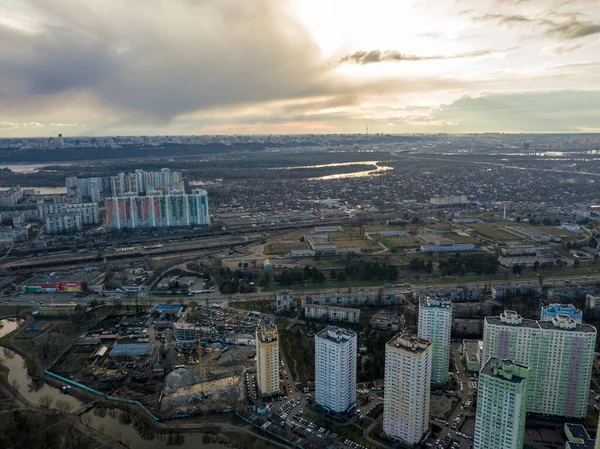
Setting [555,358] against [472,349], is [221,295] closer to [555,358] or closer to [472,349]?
[472,349]

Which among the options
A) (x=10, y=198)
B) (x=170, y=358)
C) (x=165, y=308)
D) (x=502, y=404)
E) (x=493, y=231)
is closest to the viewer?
(x=502, y=404)

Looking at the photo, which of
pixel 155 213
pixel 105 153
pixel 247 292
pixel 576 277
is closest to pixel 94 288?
pixel 247 292

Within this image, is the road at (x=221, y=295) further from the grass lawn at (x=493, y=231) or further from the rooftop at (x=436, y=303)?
the grass lawn at (x=493, y=231)

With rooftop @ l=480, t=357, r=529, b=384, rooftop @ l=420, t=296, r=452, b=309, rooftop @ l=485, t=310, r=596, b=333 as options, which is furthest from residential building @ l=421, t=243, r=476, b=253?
rooftop @ l=480, t=357, r=529, b=384

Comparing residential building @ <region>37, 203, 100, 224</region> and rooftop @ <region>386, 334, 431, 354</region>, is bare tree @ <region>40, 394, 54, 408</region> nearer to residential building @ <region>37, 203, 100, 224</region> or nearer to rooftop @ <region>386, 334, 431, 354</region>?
rooftop @ <region>386, 334, 431, 354</region>

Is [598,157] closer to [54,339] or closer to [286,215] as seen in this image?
[286,215]

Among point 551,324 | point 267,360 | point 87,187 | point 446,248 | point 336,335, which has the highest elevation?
point 87,187

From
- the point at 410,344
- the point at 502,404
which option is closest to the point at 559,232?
the point at 410,344

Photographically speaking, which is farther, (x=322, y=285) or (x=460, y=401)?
(x=322, y=285)

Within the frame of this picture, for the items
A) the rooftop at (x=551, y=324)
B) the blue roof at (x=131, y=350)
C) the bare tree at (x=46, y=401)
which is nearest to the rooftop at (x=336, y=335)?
the rooftop at (x=551, y=324)
